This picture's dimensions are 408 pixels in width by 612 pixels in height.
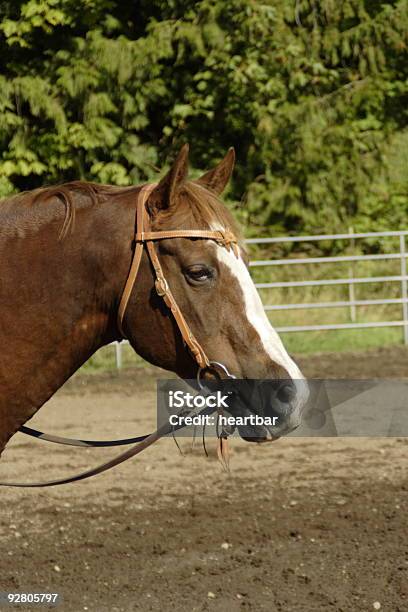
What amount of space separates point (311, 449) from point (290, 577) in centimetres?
268

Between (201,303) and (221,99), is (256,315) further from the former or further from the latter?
(221,99)

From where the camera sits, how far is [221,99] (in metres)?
14.0

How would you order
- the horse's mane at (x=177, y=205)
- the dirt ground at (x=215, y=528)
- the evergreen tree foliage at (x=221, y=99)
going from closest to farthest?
the horse's mane at (x=177, y=205) < the dirt ground at (x=215, y=528) < the evergreen tree foliage at (x=221, y=99)

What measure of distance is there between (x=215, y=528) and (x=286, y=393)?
108 inches

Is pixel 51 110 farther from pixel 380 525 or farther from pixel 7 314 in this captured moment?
pixel 7 314

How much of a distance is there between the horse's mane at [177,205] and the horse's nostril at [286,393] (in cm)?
49

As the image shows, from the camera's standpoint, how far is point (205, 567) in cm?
436

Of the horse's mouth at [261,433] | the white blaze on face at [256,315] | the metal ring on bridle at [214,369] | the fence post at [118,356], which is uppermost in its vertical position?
the white blaze on face at [256,315]

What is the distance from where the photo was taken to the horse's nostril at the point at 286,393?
2.37 meters

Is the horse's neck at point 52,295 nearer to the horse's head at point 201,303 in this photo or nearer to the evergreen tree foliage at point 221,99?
the horse's head at point 201,303

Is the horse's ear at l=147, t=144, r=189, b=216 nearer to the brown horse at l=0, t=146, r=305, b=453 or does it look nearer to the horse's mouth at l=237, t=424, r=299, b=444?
the brown horse at l=0, t=146, r=305, b=453

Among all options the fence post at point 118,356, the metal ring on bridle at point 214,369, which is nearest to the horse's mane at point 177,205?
the metal ring on bridle at point 214,369

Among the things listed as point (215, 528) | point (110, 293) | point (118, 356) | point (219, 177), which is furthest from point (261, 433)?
point (118, 356)

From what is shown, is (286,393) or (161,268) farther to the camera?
(161,268)
